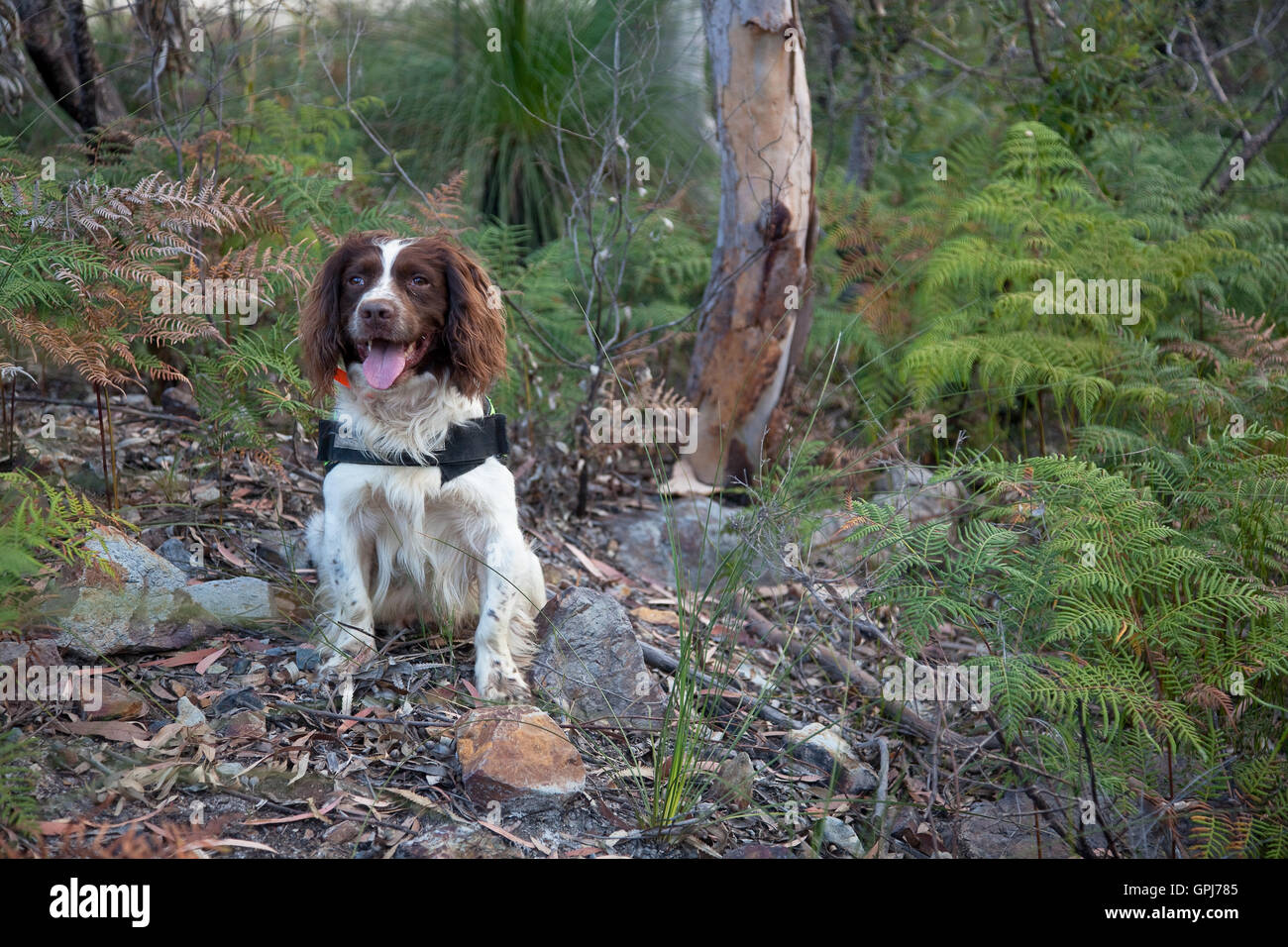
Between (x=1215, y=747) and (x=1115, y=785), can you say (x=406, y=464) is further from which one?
(x=1215, y=747)

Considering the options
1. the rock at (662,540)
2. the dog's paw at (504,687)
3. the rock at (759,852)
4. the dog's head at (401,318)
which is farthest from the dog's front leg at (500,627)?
the rock at (662,540)

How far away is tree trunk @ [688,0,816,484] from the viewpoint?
186 inches

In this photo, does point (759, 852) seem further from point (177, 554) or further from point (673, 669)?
point (177, 554)

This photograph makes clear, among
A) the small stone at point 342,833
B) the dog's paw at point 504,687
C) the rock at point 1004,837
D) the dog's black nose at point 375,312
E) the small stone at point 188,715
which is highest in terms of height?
the dog's black nose at point 375,312

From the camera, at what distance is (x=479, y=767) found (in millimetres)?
2730

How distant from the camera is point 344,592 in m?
3.40

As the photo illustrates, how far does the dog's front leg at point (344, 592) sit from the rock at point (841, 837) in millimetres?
1597

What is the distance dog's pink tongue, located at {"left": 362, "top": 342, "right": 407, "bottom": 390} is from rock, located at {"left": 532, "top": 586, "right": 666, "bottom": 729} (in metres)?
0.97

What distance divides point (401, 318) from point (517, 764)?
142 cm

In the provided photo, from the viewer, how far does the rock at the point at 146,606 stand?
10.0ft

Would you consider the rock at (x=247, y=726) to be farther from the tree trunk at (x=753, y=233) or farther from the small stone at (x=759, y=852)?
the tree trunk at (x=753, y=233)
